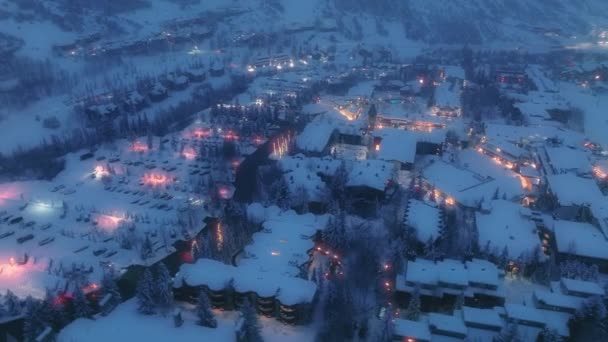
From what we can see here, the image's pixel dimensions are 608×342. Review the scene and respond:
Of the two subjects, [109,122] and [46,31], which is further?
[46,31]

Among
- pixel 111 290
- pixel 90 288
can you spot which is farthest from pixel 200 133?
pixel 111 290

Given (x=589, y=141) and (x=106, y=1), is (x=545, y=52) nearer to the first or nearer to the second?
(x=589, y=141)

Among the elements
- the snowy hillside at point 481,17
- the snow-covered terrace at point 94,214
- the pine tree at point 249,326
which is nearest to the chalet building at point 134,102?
the snow-covered terrace at point 94,214

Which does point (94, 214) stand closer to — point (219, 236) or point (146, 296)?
point (219, 236)

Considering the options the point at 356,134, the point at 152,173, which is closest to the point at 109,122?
→ the point at 152,173

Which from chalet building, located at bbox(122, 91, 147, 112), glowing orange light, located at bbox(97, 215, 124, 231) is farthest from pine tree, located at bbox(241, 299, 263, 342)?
chalet building, located at bbox(122, 91, 147, 112)

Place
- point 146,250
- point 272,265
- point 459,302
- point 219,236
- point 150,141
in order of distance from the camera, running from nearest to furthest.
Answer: point 459,302, point 272,265, point 146,250, point 219,236, point 150,141

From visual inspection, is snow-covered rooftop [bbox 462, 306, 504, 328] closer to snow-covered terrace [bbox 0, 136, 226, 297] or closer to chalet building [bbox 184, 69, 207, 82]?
snow-covered terrace [bbox 0, 136, 226, 297]
